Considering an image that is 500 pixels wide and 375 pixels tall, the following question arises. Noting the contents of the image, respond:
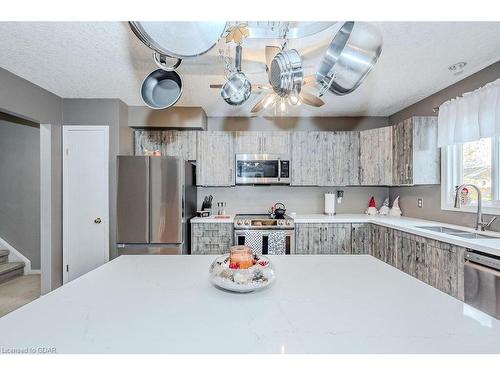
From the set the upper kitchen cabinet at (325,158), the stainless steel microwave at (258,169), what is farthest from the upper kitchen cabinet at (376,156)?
the stainless steel microwave at (258,169)

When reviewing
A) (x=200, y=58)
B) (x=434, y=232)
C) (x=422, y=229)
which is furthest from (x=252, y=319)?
(x=422, y=229)

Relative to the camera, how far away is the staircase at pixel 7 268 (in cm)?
369

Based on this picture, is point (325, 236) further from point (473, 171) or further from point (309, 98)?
point (309, 98)

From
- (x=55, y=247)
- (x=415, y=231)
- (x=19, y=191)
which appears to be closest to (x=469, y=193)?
(x=415, y=231)

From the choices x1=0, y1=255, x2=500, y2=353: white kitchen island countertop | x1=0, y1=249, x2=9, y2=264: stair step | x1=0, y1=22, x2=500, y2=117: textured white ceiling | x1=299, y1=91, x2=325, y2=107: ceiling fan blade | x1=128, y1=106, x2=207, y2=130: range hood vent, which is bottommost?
x1=0, y1=249, x2=9, y2=264: stair step

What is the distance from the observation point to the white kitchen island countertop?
0.71m

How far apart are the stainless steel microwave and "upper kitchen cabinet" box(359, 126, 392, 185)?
119 centimetres

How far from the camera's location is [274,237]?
335 cm

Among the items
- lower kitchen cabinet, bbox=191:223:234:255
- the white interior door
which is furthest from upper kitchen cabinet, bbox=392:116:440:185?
the white interior door

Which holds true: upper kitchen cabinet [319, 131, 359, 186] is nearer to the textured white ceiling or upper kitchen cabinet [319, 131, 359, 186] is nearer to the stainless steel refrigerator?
the textured white ceiling

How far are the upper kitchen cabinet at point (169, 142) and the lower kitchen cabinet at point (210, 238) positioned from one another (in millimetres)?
1039

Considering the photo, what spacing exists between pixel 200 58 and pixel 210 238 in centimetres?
213

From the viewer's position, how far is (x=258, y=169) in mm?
3689

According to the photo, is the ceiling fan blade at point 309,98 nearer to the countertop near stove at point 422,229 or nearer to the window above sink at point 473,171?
the countertop near stove at point 422,229
